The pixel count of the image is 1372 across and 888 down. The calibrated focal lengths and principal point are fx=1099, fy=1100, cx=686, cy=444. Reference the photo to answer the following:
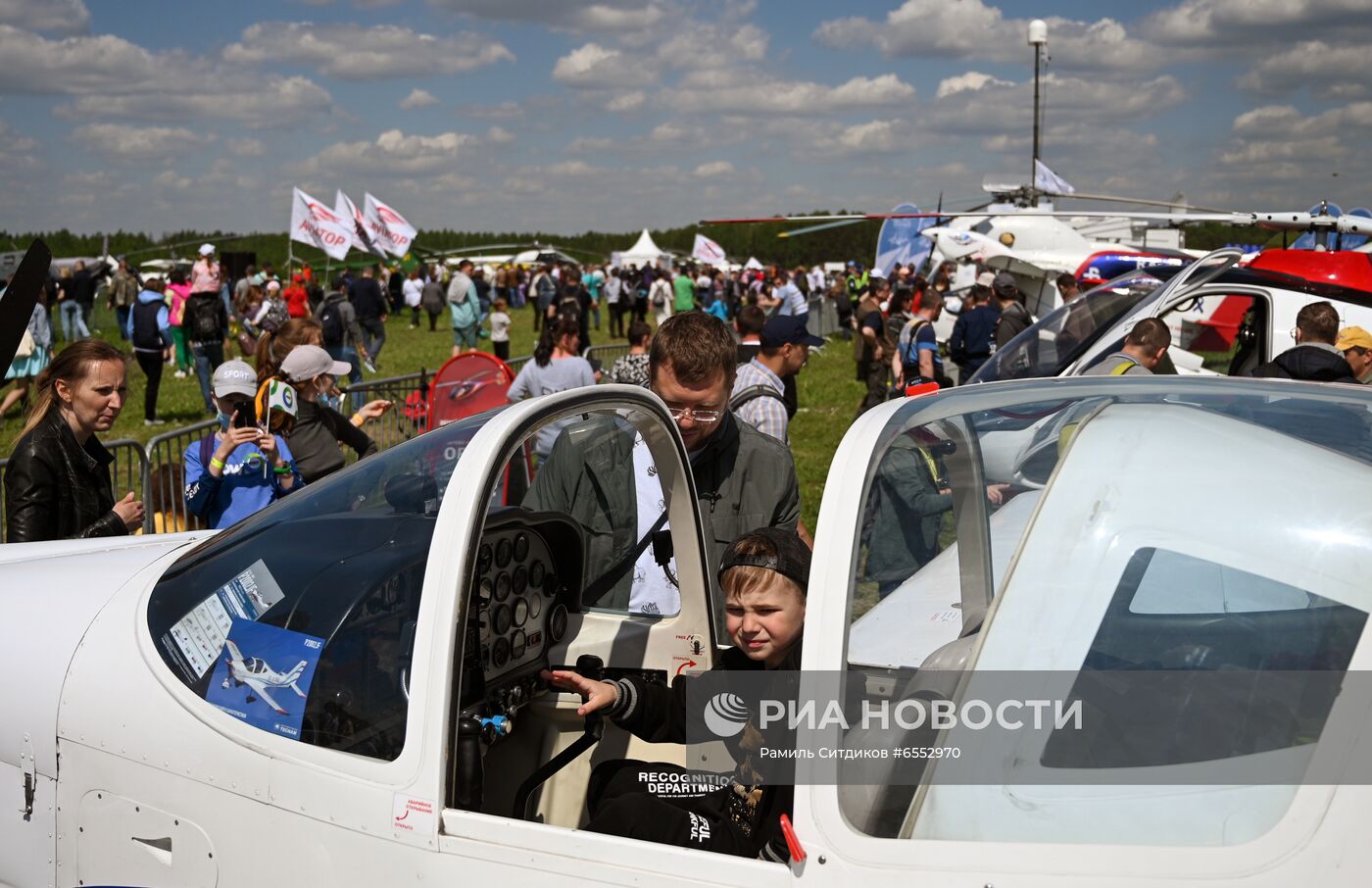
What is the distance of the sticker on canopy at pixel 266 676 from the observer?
246cm

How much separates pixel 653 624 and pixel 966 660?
152 centimetres

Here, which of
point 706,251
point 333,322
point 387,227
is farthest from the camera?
point 706,251

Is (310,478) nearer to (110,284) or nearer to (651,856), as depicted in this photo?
(651,856)

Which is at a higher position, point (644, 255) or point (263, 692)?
point (644, 255)

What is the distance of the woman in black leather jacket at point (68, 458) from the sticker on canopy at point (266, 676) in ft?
6.13

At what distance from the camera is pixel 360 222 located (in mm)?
24406

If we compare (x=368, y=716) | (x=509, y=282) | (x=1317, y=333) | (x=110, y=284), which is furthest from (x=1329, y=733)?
(x=509, y=282)

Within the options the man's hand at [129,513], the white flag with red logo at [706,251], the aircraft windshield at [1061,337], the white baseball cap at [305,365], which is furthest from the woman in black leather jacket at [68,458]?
the white flag with red logo at [706,251]

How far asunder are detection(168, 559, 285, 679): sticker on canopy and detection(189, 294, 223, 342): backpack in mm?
11086

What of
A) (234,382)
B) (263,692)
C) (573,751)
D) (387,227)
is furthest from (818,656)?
(387,227)

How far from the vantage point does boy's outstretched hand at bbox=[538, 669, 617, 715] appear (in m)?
2.99

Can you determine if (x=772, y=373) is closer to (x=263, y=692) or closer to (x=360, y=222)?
(x=263, y=692)

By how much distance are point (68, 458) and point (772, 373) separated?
342 centimetres

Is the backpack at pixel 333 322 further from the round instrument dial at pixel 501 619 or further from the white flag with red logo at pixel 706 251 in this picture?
the white flag with red logo at pixel 706 251
